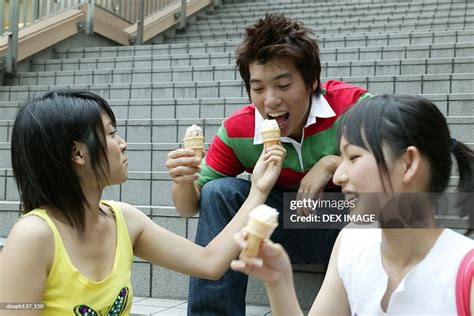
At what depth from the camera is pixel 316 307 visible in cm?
164

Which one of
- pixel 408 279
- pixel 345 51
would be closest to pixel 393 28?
pixel 345 51

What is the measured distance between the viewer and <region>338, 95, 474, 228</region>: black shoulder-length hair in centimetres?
147

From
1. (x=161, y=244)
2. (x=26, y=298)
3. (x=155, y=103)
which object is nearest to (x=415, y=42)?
(x=155, y=103)

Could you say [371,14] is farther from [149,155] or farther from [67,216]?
[67,216]

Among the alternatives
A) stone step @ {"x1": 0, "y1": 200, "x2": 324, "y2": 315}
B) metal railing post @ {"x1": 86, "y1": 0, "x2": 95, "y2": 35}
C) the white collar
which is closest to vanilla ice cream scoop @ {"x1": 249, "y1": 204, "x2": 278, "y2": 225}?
the white collar

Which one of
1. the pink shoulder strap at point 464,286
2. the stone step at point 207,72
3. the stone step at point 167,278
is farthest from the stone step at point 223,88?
the pink shoulder strap at point 464,286

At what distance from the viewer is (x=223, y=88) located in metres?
5.57

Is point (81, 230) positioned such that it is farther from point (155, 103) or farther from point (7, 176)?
point (155, 103)

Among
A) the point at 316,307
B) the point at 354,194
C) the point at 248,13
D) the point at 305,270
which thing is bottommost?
the point at 305,270

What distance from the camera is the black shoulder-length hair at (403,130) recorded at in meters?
1.47

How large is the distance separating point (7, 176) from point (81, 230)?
2.55 metres

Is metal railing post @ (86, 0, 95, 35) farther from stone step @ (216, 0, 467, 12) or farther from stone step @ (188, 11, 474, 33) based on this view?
stone step @ (216, 0, 467, 12)

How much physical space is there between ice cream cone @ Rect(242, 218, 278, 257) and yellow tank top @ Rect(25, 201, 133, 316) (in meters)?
0.67

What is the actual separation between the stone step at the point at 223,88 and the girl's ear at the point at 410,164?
2.77 m
